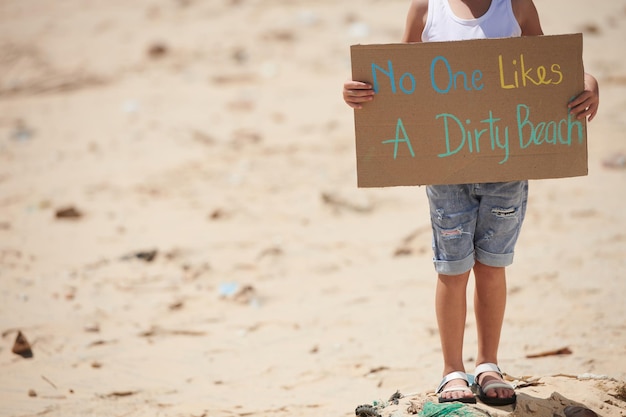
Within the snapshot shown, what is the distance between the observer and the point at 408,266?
4488mm

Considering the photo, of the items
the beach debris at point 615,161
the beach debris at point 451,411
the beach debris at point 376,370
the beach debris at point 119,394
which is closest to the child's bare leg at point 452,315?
the beach debris at point 451,411

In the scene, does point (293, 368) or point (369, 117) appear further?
point (293, 368)

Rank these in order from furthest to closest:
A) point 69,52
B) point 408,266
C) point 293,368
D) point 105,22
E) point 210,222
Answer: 1. point 105,22
2. point 69,52
3. point 210,222
4. point 408,266
5. point 293,368

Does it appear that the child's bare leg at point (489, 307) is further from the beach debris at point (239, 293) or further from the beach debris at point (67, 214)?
the beach debris at point (67, 214)

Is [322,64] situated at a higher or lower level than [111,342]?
higher

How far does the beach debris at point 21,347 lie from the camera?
3564 millimetres

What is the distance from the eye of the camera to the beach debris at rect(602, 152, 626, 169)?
18.7 ft

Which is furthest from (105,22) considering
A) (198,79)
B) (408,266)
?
(408,266)

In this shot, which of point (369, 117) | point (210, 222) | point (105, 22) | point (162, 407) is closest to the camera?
point (369, 117)

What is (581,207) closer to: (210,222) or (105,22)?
(210,222)

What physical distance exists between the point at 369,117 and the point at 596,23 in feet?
24.2

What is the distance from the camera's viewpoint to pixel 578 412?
249 centimetres

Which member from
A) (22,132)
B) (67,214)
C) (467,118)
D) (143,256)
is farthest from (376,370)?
(22,132)

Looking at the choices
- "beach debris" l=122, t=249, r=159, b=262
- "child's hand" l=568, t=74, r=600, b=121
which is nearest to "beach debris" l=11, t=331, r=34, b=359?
"beach debris" l=122, t=249, r=159, b=262
